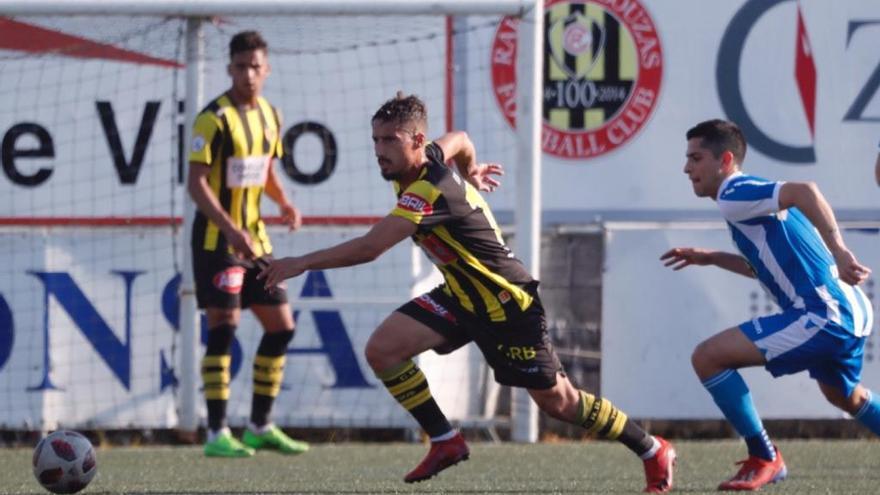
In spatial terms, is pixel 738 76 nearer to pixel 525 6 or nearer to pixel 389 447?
pixel 525 6

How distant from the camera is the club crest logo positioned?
32.8ft

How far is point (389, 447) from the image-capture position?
9375 mm

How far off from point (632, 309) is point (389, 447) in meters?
1.61

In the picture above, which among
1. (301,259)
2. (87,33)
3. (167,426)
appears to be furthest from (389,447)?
(301,259)

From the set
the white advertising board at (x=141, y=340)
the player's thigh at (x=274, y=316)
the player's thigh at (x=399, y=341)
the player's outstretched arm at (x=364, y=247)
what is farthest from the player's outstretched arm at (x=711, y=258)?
the white advertising board at (x=141, y=340)

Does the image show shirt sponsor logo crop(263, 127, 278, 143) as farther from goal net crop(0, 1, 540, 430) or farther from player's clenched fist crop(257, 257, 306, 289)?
player's clenched fist crop(257, 257, 306, 289)

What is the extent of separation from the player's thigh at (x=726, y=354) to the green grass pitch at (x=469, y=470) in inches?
19.2

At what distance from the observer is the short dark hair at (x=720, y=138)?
6.86 meters

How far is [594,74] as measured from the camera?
10.0 meters

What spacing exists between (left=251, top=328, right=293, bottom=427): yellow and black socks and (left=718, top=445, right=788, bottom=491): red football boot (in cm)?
264

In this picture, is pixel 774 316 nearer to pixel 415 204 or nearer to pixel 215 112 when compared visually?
pixel 415 204

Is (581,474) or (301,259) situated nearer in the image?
(301,259)

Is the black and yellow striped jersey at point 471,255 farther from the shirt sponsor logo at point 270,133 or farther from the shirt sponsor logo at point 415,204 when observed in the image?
the shirt sponsor logo at point 270,133

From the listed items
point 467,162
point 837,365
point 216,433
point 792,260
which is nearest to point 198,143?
point 216,433
